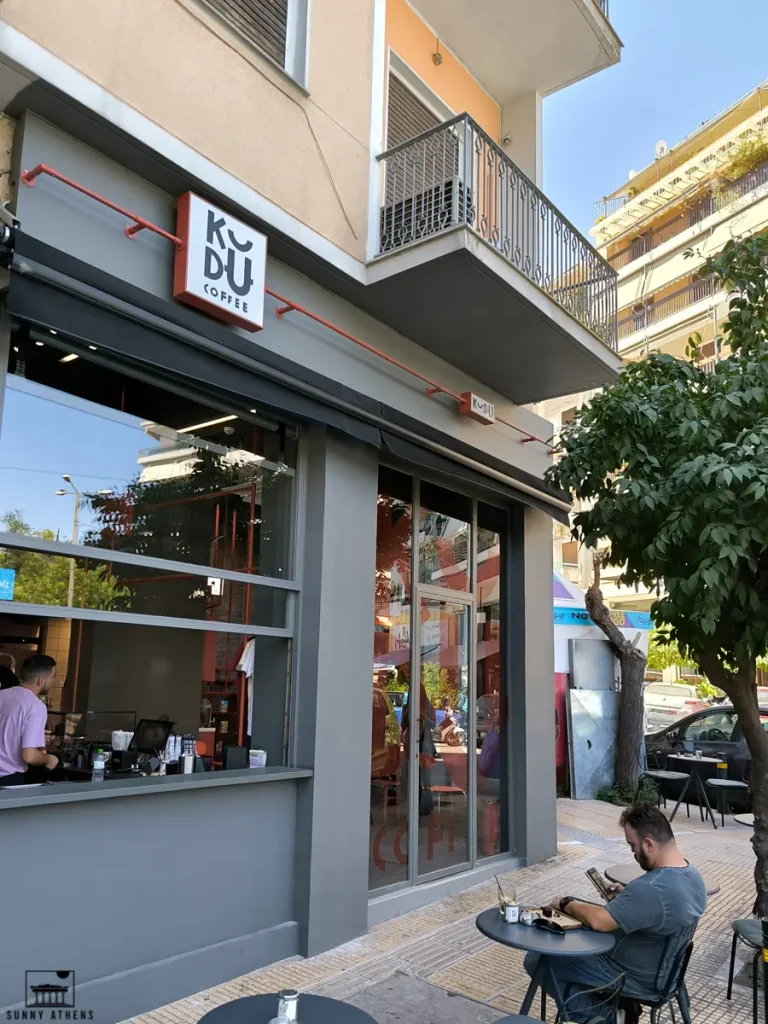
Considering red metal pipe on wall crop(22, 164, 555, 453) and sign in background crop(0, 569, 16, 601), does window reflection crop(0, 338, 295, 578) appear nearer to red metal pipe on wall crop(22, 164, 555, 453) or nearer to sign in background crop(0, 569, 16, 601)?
sign in background crop(0, 569, 16, 601)

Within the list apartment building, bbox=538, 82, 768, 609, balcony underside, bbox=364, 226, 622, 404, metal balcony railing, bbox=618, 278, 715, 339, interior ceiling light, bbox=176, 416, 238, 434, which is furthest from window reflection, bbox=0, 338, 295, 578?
metal balcony railing, bbox=618, 278, 715, 339

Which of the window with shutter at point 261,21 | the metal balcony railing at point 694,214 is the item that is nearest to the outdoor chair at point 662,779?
the window with shutter at point 261,21

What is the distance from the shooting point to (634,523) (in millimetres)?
5449

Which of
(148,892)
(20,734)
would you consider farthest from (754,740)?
(20,734)

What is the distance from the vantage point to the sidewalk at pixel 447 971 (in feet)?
15.0

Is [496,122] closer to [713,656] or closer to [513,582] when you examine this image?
[513,582]

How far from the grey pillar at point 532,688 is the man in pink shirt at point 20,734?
192 inches

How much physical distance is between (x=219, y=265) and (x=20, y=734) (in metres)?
3.12

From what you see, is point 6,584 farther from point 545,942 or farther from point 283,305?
point 545,942

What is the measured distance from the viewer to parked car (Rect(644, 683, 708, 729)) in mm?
23688

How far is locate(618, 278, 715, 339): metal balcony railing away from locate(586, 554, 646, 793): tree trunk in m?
19.6

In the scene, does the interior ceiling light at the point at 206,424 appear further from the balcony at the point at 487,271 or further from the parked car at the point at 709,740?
the parked car at the point at 709,740

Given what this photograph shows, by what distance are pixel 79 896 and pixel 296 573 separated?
2.50 m

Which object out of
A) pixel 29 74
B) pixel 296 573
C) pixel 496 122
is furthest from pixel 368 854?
pixel 496 122
